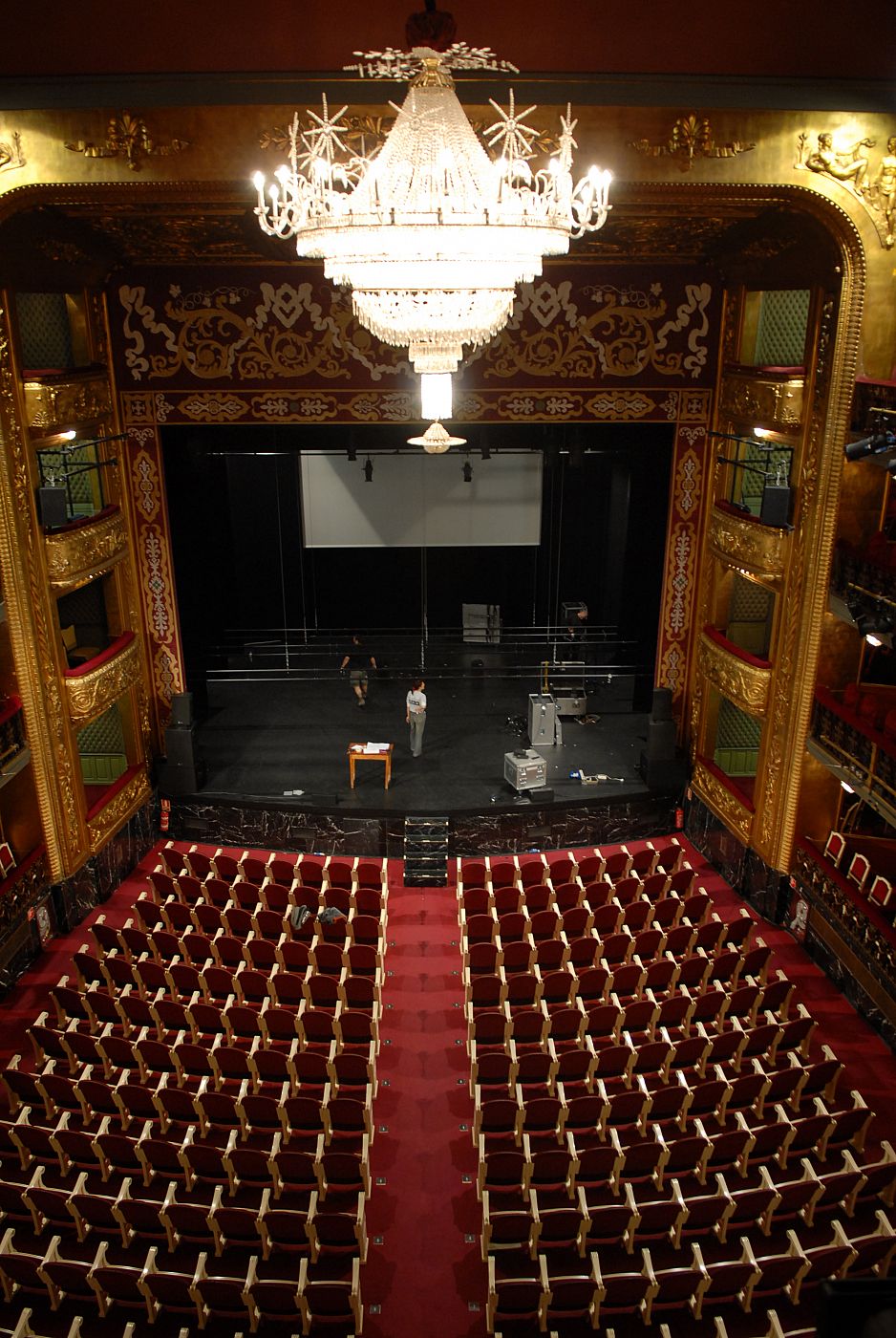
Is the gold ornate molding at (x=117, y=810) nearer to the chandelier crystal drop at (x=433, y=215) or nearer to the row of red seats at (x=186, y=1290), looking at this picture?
the row of red seats at (x=186, y=1290)

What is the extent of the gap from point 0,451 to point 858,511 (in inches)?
331

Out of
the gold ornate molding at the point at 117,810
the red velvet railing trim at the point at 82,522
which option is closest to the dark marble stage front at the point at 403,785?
the gold ornate molding at the point at 117,810

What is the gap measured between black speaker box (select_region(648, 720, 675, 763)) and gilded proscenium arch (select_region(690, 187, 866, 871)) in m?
1.69

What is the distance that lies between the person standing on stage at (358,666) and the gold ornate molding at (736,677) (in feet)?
16.9

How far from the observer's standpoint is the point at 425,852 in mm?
11859

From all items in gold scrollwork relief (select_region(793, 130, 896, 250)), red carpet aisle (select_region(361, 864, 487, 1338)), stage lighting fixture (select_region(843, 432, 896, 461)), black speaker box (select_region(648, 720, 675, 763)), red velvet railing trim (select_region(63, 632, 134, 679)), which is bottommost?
red carpet aisle (select_region(361, 864, 487, 1338))

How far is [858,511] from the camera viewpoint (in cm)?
951

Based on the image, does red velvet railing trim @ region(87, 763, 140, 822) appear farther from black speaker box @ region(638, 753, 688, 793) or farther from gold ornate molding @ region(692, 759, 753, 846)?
gold ornate molding @ region(692, 759, 753, 846)

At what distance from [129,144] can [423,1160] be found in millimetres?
8798

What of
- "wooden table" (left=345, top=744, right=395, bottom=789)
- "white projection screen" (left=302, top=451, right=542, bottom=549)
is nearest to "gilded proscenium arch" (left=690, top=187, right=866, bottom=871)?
"wooden table" (left=345, top=744, right=395, bottom=789)

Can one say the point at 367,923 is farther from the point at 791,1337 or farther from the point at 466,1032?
the point at 791,1337

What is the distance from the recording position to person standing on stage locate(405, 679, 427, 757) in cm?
1316

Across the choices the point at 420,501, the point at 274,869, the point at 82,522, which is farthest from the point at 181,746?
the point at 420,501

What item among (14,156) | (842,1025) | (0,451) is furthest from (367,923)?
(14,156)
